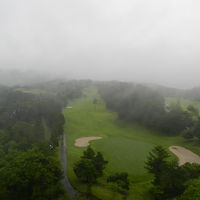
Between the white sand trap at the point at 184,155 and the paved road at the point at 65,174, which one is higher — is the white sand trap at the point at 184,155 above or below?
below

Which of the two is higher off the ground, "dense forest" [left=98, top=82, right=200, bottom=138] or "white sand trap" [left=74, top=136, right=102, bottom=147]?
"dense forest" [left=98, top=82, right=200, bottom=138]

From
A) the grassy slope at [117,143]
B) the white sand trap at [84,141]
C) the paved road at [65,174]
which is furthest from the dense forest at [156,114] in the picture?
the paved road at [65,174]

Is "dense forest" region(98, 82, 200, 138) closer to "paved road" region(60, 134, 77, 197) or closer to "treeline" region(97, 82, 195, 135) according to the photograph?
"treeline" region(97, 82, 195, 135)

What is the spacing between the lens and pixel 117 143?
2515 inches

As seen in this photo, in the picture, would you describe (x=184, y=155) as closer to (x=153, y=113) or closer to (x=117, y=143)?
(x=117, y=143)

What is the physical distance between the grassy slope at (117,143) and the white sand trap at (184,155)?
2.73 m

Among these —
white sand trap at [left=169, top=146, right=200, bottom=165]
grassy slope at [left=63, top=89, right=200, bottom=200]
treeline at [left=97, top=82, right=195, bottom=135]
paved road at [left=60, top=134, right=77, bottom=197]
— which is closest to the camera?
paved road at [left=60, top=134, right=77, bottom=197]

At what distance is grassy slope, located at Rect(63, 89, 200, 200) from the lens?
36.6 meters

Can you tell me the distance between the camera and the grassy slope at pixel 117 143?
36.6 metres

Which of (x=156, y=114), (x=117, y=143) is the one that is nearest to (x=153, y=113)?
(x=156, y=114)

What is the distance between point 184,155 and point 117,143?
791 inches

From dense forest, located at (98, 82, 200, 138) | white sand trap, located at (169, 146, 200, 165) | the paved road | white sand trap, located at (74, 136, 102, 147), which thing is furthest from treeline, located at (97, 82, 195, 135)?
the paved road

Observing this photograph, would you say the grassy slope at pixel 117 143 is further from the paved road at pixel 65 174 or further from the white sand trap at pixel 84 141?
the white sand trap at pixel 84 141

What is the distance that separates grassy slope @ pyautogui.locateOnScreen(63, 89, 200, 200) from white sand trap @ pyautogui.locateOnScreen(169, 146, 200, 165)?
2.73 meters
